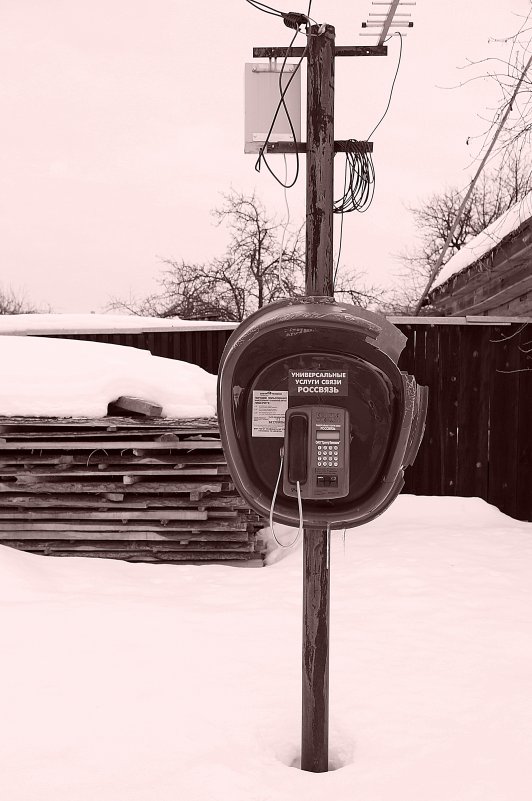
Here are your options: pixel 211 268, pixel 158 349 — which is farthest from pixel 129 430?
pixel 211 268

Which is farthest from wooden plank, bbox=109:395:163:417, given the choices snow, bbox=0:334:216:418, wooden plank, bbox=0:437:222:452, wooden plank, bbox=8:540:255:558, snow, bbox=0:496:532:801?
snow, bbox=0:496:532:801

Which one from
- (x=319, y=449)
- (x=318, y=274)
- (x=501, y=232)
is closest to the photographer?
(x=319, y=449)

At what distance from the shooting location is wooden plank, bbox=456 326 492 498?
916 cm

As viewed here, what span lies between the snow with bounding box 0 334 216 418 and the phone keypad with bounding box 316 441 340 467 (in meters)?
4.03

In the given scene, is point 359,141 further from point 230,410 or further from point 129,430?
point 129,430

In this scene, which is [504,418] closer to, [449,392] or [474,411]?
[474,411]

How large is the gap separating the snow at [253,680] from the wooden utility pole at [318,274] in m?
0.21

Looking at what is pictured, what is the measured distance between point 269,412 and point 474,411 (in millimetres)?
6587

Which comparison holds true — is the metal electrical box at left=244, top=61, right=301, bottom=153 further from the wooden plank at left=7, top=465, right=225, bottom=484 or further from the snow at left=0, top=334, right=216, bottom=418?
the wooden plank at left=7, top=465, right=225, bottom=484

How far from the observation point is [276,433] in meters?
3.09

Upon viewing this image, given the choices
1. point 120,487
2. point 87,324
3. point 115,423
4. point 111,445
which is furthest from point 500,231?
point 87,324

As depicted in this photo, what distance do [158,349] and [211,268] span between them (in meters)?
14.3

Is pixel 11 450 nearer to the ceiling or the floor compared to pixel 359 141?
nearer to the floor

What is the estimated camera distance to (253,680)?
4.20m
